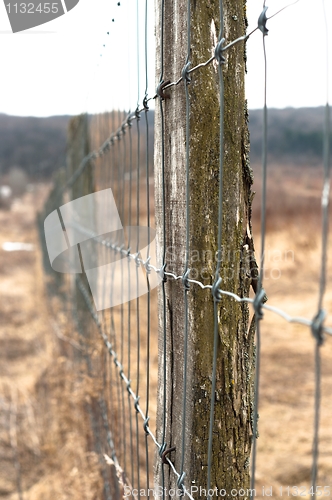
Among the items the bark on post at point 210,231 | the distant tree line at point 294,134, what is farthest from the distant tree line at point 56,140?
the bark on post at point 210,231

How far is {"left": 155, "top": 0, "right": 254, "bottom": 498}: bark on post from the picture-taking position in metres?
0.87

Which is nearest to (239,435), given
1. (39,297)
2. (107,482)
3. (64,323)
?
(107,482)

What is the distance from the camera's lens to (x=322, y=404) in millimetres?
5434

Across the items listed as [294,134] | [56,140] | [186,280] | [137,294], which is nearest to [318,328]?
[186,280]

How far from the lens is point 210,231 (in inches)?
35.1

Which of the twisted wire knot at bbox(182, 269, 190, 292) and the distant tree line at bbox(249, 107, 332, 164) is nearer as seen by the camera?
the twisted wire knot at bbox(182, 269, 190, 292)

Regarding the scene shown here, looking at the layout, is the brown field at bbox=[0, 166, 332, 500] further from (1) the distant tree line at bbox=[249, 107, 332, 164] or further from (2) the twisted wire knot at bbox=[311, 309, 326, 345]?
(1) the distant tree line at bbox=[249, 107, 332, 164]

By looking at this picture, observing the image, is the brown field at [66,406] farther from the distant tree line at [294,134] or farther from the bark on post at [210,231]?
the distant tree line at [294,134]

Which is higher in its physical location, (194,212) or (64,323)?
(194,212)

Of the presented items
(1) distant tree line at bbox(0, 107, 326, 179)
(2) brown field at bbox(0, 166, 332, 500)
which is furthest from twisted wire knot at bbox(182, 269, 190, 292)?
(1) distant tree line at bbox(0, 107, 326, 179)

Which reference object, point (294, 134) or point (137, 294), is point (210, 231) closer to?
point (137, 294)

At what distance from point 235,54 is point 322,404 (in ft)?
17.4

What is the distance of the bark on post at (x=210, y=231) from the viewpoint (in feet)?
2.85

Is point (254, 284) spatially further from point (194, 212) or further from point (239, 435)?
point (239, 435)
